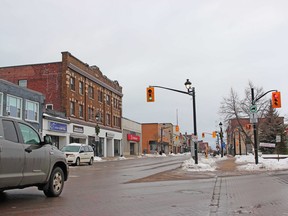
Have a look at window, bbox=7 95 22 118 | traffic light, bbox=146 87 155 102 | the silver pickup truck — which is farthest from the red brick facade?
the silver pickup truck

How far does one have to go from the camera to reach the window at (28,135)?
868 centimetres

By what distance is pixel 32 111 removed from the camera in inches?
1403

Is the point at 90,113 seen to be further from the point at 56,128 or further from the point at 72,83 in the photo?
the point at 56,128

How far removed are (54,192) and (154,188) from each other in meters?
4.02

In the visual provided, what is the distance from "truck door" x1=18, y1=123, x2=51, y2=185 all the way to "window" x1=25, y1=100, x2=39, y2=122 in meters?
26.4

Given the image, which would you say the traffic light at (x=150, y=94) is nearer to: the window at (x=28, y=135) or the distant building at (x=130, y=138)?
the window at (x=28, y=135)

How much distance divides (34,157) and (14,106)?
25512 millimetres

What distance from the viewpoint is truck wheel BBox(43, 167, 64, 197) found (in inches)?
376

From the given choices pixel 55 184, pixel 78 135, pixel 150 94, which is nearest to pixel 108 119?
pixel 78 135

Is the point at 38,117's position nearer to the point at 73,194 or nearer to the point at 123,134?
the point at 73,194

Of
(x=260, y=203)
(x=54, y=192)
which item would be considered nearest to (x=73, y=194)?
(x=54, y=192)

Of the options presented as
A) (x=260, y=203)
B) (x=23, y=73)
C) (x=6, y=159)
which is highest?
Result: (x=23, y=73)

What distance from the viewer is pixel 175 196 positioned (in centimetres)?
1048

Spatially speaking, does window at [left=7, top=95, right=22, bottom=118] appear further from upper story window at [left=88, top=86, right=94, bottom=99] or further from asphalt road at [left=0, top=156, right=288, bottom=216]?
asphalt road at [left=0, top=156, right=288, bottom=216]
